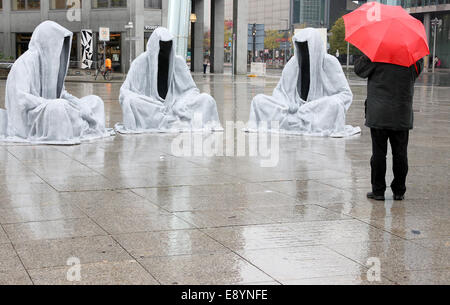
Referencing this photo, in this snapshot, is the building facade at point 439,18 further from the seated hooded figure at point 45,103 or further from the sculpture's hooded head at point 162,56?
the seated hooded figure at point 45,103

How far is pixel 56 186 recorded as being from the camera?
750cm

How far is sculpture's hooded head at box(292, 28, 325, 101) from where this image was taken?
42.5 feet

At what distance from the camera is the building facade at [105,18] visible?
50.8m

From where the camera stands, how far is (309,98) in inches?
521

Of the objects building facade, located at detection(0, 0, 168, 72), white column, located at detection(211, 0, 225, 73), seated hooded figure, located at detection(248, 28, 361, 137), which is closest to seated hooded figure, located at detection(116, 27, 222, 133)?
seated hooded figure, located at detection(248, 28, 361, 137)

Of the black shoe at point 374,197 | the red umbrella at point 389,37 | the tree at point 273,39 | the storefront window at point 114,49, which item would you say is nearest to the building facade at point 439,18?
the storefront window at point 114,49

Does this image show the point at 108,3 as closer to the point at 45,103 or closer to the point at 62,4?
the point at 62,4

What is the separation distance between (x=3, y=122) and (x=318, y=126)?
18.0ft

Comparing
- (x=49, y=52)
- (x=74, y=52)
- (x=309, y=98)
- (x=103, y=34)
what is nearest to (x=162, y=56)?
(x=49, y=52)

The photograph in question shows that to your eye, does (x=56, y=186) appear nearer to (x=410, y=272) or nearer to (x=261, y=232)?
(x=261, y=232)

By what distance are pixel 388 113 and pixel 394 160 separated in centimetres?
52

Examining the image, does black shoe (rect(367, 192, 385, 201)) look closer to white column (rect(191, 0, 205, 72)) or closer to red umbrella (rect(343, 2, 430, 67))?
red umbrella (rect(343, 2, 430, 67))

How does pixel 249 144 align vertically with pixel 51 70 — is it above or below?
below
